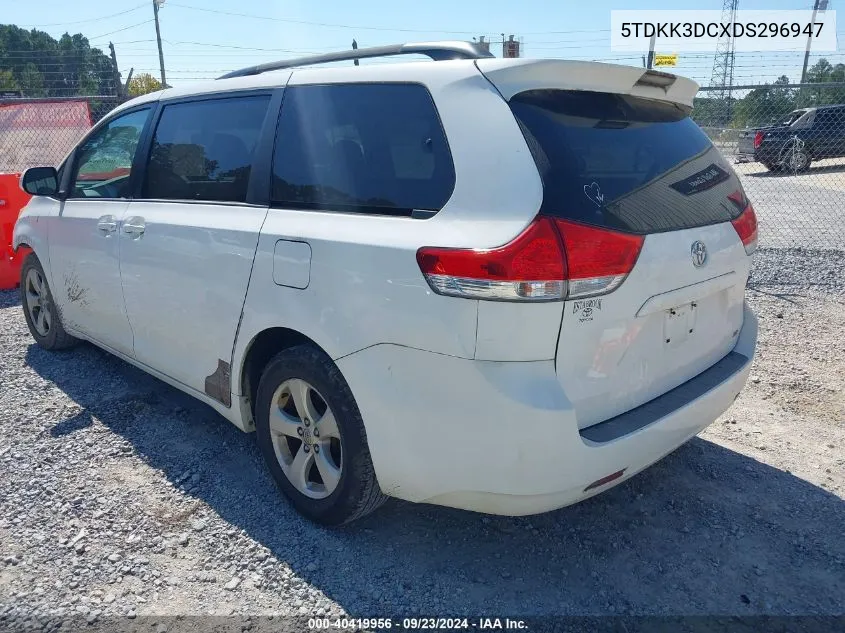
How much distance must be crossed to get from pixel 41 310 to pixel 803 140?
18.1 m

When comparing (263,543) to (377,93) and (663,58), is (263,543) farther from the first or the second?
(663,58)

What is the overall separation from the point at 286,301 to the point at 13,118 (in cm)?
1145

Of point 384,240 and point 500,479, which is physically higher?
point 384,240

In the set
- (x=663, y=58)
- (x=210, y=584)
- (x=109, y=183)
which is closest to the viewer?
(x=210, y=584)

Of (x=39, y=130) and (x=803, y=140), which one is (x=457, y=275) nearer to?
(x=39, y=130)

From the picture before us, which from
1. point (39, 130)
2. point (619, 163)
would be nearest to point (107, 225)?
point (619, 163)

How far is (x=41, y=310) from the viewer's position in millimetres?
5102

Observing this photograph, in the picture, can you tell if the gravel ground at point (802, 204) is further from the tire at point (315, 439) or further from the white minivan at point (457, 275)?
the tire at point (315, 439)

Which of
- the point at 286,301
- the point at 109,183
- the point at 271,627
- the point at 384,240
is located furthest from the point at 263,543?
the point at 109,183

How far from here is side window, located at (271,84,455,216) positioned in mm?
2396

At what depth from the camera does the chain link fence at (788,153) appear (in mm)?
10258

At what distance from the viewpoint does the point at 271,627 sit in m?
2.39

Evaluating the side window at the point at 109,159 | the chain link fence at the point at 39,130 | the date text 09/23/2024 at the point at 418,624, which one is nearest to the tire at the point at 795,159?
the chain link fence at the point at 39,130

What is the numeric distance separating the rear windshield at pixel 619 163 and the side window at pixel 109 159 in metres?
2.53
